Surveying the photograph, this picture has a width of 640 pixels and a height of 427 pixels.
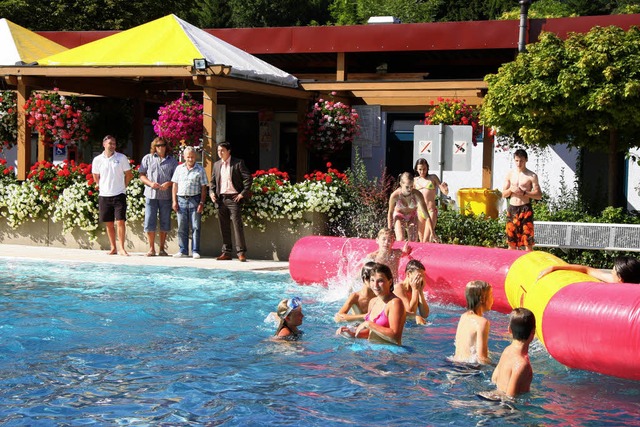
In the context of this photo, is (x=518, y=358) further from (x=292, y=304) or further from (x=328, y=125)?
(x=328, y=125)

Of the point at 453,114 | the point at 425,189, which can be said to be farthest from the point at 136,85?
the point at 425,189

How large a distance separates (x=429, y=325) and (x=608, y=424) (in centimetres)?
373

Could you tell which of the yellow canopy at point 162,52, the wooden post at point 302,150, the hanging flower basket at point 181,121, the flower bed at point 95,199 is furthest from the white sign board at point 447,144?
the wooden post at point 302,150

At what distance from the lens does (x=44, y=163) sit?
1695cm

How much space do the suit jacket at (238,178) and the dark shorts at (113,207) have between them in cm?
152

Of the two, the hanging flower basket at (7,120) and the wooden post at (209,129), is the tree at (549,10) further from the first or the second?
the wooden post at (209,129)

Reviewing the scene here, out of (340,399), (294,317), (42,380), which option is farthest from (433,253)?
(42,380)

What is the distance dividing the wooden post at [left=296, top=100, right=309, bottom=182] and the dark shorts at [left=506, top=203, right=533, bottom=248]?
771 cm

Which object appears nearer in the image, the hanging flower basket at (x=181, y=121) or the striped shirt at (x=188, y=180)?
the striped shirt at (x=188, y=180)

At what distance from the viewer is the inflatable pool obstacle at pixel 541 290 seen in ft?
26.3

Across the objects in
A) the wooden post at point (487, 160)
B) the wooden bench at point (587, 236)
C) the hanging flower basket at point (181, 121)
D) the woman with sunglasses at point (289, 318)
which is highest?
the hanging flower basket at point (181, 121)

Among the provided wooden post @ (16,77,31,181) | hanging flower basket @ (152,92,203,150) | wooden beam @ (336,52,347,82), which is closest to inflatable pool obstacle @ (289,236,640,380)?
hanging flower basket @ (152,92,203,150)

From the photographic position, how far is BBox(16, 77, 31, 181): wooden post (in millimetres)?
17641

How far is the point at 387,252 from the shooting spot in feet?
38.9
